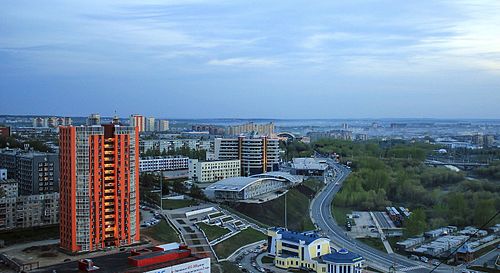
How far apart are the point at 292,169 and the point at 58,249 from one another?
12.6 metres

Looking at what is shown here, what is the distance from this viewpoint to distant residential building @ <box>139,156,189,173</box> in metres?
19.3

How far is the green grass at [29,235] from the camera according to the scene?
32.0 ft

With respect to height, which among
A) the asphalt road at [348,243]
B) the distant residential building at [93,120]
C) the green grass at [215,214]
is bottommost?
the asphalt road at [348,243]

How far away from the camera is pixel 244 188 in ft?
47.5

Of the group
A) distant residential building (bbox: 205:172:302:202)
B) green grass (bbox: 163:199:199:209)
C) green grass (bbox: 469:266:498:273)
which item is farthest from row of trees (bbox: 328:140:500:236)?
green grass (bbox: 163:199:199:209)

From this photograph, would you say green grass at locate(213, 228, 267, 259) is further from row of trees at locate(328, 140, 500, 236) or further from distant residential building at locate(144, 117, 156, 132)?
distant residential building at locate(144, 117, 156, 132)

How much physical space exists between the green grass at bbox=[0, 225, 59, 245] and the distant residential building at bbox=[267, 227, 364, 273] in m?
4.11

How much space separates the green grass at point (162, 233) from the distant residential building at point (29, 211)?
2.05 meters

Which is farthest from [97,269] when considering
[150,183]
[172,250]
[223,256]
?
[150,183]

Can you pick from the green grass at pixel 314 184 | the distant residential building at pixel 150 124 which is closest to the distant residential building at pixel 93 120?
the green grass at pixel 314 184

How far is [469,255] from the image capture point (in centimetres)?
1041

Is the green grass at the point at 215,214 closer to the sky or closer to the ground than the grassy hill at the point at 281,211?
closer to the sky

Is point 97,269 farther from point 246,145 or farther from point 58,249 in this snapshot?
point 246,145

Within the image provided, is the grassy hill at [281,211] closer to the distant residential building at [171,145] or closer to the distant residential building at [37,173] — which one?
the distant residential building at [37,173]
